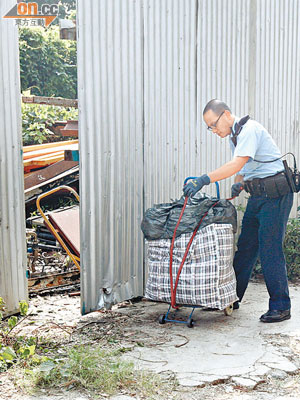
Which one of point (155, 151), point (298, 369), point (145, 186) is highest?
point (155, 151)

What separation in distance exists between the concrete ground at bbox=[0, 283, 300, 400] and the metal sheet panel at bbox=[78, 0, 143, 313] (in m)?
0.37

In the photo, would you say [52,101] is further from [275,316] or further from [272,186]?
[275,316]

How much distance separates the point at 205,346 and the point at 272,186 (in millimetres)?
1540

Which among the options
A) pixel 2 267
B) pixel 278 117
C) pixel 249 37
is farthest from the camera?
pixel 278 117

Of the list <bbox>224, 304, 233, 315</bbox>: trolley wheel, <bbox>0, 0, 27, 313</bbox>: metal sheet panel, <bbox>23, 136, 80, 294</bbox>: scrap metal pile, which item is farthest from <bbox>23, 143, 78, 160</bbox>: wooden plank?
<bbox>224, 304, 233, 315</bbox>: trolley wheel

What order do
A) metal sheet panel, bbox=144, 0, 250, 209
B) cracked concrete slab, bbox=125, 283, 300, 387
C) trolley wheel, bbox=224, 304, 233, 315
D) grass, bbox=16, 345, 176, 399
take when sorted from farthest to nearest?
metal sheet panel, bbox=144, 0, 250, 209
trolley wheel, bbox=224, 304, 233, 315
cracked concrete slab, bbox=125, 283, 300, 387
grass, bbox=16, 345, 176, 399

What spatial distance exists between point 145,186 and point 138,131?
574 millimetres

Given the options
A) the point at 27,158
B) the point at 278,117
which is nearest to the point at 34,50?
the point at 27,158

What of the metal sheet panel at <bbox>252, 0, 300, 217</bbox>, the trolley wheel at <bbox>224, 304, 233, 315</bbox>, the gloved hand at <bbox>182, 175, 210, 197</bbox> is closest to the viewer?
the gloved hand at <bbox>182, 175, 210, 197</bbox>

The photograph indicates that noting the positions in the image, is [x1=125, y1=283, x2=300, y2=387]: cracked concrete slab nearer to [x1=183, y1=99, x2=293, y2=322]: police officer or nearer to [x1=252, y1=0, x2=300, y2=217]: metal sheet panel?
[x1=183, y1=99, x2=293, y2=322]: police officer

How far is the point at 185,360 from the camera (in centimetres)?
418

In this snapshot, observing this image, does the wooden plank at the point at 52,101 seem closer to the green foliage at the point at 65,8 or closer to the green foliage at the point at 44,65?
the green foliage at the point at 44,65

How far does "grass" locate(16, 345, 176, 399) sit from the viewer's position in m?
3.62

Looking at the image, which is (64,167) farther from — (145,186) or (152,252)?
(152,252)
